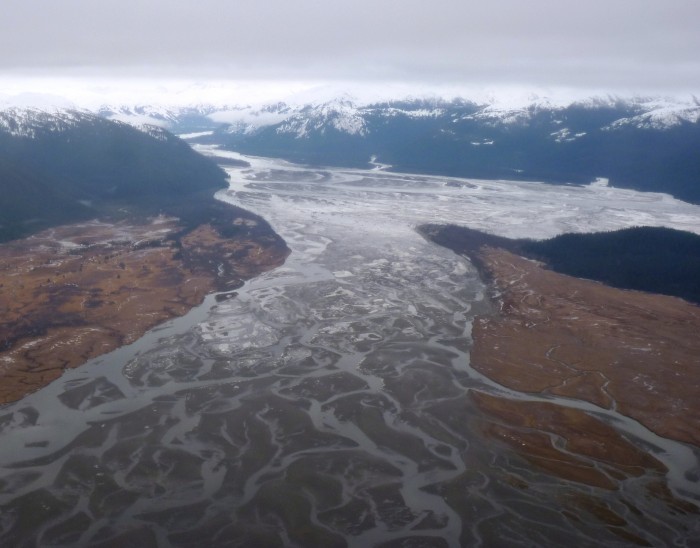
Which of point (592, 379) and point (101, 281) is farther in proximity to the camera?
point (101, 281)

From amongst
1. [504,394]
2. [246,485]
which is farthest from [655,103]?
[246,485]

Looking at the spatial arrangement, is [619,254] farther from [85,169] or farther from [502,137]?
[502,137]

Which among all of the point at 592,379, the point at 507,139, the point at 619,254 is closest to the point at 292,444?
the point at 592,379

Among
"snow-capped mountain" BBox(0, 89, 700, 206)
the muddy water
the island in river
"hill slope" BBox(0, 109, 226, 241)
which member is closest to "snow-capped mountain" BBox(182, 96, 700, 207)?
"snow-capped mountain" BBox(0, 89, 700, 206)

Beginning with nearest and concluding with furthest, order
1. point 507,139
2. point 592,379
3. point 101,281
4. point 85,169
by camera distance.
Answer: point 592,379 → point 101,281 → point 85,169 → point 507,139

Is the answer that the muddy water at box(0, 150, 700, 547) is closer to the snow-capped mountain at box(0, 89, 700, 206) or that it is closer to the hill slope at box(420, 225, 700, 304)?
the hill slope at box(420, 225, 700, 304)

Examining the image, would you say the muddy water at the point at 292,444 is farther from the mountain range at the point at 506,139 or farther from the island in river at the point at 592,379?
the mountain range at the point at 506,139

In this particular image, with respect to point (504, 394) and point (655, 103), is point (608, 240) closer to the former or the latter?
point (504, 394)
